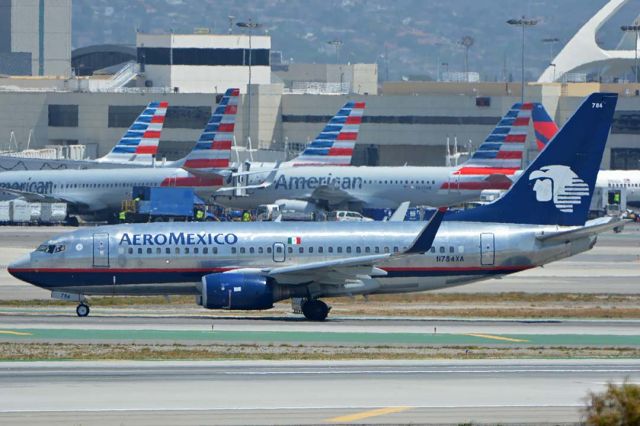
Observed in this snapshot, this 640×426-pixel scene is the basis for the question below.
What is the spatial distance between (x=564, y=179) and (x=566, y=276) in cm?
1627

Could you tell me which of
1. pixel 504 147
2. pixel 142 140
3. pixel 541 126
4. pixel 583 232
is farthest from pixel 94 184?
pixel 583 232

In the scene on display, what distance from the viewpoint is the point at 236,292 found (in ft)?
156

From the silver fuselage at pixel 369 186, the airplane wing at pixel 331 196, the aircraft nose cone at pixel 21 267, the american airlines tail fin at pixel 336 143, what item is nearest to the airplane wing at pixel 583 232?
the aircraft nose cone at pixel 21 267

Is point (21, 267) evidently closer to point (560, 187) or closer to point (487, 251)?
point (487, 251)

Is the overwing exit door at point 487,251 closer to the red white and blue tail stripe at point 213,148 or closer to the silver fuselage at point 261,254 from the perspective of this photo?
the silver fuselage at point 261,254

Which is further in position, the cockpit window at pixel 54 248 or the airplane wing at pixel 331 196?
the airplane wing at pixel 331 196

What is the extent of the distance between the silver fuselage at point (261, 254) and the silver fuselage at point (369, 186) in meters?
52.6

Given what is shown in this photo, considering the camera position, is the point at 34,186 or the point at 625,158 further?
the point at 625,158

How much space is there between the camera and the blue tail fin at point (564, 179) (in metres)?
50.2

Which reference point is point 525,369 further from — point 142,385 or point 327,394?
point 142,385

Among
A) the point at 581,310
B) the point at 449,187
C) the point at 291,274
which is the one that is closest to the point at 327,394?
the point at 291,274

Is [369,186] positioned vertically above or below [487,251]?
above

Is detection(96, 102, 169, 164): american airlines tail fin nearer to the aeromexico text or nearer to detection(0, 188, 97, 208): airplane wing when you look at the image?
detection(0, 188, 97, 208): airplane wing

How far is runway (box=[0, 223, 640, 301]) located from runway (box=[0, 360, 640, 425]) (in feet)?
74.1
